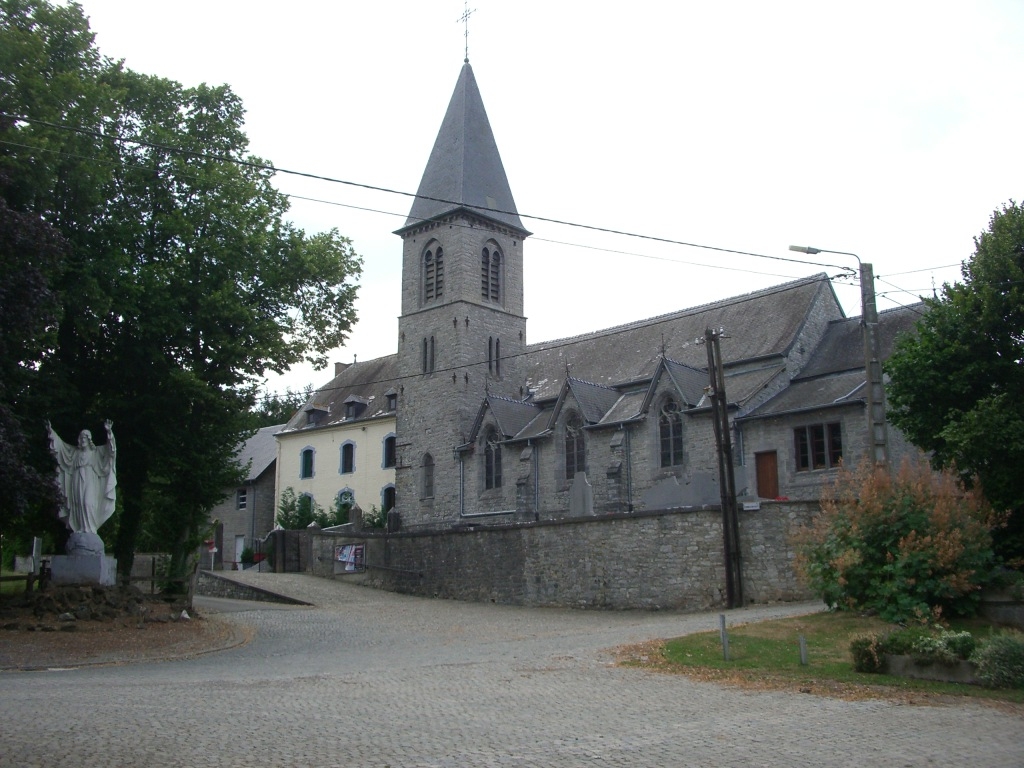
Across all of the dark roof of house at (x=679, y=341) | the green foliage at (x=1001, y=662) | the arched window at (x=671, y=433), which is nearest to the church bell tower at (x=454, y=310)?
the dark roof of house at (x=679, y=341)

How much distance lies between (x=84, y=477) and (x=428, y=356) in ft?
81.7

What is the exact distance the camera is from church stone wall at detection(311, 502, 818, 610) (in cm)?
2350

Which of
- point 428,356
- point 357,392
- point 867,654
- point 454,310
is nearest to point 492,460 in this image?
point 428,356

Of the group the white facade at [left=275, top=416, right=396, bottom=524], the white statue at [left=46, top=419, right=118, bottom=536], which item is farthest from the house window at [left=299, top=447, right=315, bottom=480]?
the white statue at [left=46, top=419, right=118, bottom=536]

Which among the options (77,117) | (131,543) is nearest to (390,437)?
(131,543)

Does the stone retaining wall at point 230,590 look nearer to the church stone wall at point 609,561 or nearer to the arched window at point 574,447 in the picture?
the church stone wall at point 609,561

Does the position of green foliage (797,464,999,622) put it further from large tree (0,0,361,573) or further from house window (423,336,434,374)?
house window (423,336,434,374)

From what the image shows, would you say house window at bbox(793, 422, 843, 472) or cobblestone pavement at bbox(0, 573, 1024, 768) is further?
house window at bbox(793, 422, 843, 472)

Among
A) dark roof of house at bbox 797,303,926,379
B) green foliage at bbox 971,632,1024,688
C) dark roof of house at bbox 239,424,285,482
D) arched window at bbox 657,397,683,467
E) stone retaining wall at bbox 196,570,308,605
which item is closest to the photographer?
green foliage at bbox 971,632,1024,688

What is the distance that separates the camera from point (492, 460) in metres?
41.7

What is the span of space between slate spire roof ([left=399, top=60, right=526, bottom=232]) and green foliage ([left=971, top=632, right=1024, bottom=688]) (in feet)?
113

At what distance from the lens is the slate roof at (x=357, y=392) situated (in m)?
50.9

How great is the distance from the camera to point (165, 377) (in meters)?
22.0

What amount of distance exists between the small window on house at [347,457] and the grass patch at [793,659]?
1396 inches
